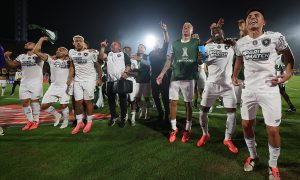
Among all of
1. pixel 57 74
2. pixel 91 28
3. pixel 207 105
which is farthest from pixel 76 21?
pixel 207 105

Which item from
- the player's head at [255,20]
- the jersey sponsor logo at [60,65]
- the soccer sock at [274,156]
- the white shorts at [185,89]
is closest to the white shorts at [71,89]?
the jersey sponsor logo at [60,65]

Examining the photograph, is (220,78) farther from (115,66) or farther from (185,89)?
(115,66)

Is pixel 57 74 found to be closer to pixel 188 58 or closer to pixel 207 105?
pixel 188 58

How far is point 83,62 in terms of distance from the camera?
654 cm

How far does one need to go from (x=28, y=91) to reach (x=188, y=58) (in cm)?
428

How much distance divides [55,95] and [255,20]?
18.0 feet

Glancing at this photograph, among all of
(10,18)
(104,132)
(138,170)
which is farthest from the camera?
(10,18)

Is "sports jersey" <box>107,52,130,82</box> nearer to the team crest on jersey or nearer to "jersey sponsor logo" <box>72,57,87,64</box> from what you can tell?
"jersey sponsor logo" <box>72,57,87,64</box>

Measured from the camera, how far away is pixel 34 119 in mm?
7242

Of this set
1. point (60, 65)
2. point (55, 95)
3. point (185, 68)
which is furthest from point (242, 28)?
point (55, 95)

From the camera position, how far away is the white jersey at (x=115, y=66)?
724 cm

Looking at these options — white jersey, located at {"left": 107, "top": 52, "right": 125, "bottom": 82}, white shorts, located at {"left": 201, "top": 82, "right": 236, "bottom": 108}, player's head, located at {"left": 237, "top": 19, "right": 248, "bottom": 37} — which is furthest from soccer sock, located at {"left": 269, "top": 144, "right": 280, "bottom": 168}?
white jersey, located at {"left": 107, "top": 52, "right": 125, "bottom": 82}

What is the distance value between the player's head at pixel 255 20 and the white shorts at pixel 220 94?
1.57 metres

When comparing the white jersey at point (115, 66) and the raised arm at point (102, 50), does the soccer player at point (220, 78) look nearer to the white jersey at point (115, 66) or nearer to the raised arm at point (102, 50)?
the raised arm at point (102, 50)
